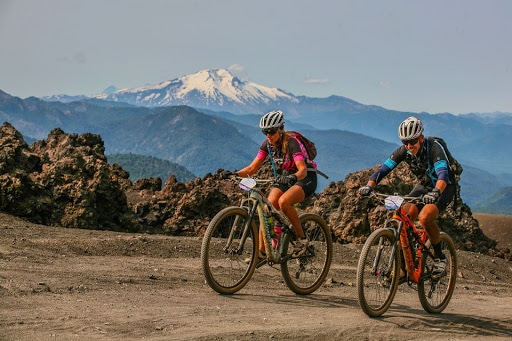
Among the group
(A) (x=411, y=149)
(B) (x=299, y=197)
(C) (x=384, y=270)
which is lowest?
(C) (x=384, y=270)

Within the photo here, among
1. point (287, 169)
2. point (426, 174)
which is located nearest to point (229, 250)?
point (287, 169)

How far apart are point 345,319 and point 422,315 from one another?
1.92 metres

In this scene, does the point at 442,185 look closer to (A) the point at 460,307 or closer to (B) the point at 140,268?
(A) the point at 460,307

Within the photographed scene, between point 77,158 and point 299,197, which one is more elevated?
point 77,158

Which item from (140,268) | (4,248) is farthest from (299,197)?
(4,248)

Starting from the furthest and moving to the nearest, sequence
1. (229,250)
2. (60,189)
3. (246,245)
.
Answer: (60,189), (246,245), (229,250)

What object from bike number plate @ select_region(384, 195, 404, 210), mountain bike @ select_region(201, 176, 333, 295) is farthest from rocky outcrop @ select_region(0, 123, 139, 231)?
bike number plate @ select_region(384, 195, 404, 210)

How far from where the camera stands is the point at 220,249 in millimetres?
10523

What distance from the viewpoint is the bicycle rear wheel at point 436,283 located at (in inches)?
439

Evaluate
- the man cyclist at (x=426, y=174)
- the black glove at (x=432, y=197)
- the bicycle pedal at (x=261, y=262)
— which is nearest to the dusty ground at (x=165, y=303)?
the bicycle pedal at (x=261, y=262)

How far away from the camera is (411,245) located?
10.6 meters

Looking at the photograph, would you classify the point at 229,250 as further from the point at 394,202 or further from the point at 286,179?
the point at 394,202

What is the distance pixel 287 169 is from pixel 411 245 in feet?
8.52

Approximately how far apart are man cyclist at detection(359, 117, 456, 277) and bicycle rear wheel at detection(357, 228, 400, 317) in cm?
101
